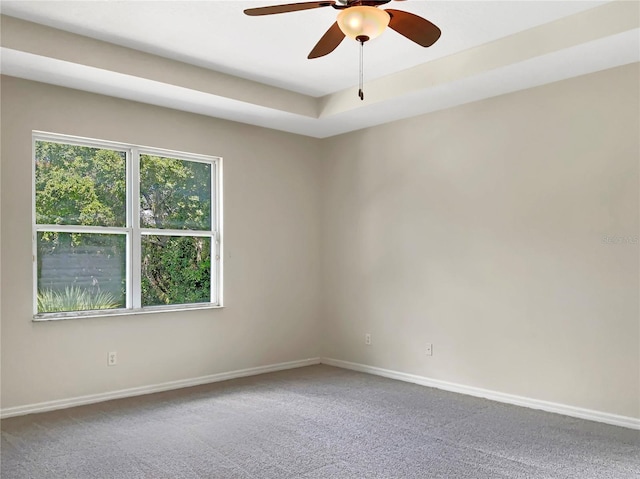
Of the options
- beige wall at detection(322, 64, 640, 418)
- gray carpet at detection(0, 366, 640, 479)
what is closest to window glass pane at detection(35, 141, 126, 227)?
gray carpet at detection(0, 366, 640, 479)

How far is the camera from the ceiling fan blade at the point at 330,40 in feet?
9.30

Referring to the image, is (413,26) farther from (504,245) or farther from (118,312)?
(118,312)

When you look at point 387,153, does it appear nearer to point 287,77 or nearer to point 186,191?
point 287,77

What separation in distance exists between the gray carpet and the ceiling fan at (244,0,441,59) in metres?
2.29

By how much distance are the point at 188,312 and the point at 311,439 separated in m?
1.98

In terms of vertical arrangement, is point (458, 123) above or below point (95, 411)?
above

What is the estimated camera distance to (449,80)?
4141 millimetres

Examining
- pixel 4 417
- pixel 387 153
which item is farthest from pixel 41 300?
pixel 387 153

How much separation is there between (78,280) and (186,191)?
1.27 metres

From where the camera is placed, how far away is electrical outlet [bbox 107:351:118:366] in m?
4.45

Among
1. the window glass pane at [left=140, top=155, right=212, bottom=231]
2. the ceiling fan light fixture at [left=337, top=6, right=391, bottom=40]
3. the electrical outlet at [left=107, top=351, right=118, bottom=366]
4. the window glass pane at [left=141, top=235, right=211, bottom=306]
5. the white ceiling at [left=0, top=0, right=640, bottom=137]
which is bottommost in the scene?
the electrical outlet at [left=107, top=351, right=118, bottom=366]

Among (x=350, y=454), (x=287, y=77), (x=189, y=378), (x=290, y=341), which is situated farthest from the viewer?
(x=290, y=341)

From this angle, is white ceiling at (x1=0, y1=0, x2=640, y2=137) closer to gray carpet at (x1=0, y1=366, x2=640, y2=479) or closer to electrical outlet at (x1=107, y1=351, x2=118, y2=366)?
electrical outlet at (x1=107, y1=351, x2=118, y2=366)

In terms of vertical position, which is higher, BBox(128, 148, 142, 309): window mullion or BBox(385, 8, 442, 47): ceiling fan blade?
BBox(385, 8, 442, 47): ceiling fan blade
